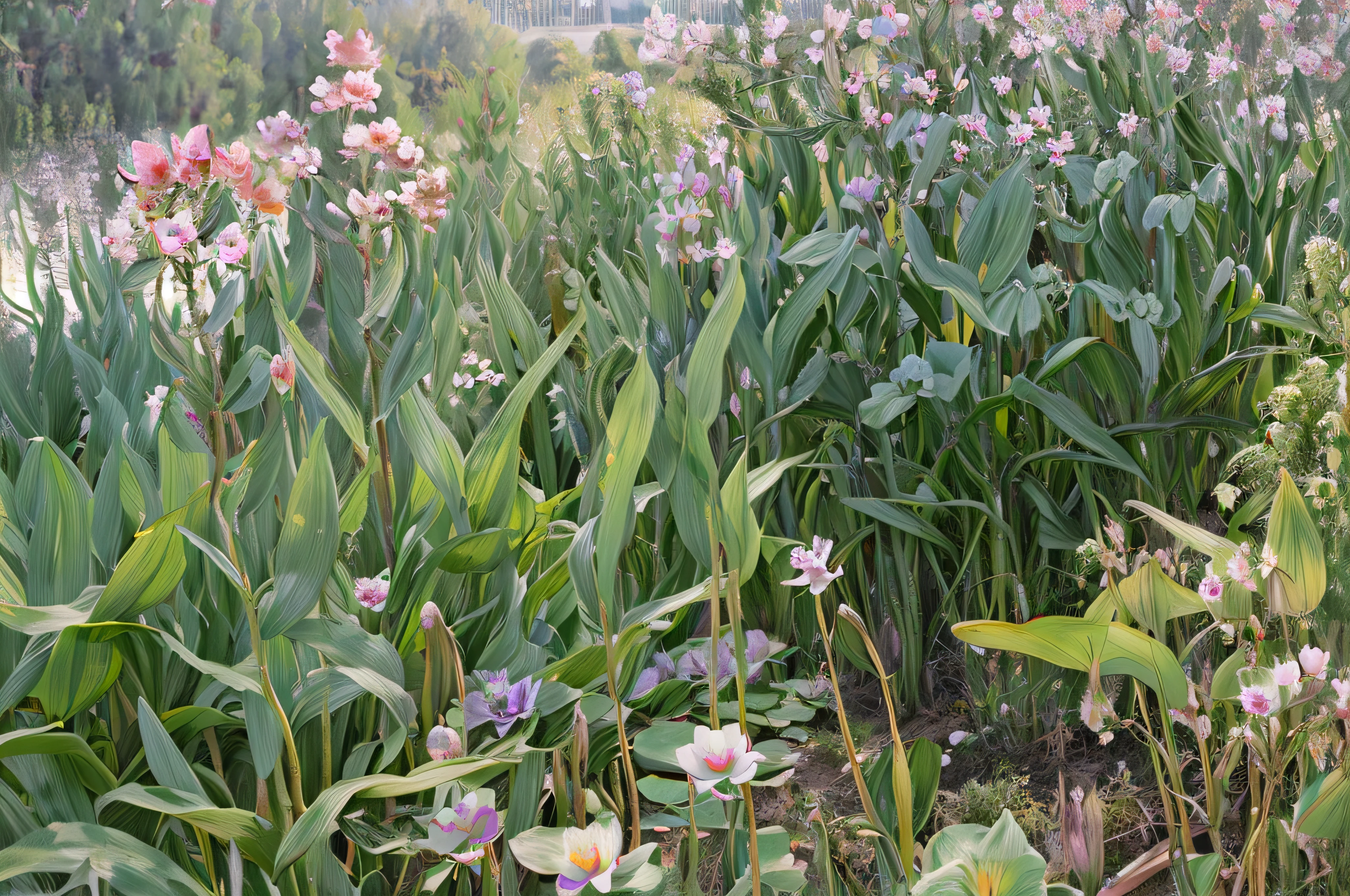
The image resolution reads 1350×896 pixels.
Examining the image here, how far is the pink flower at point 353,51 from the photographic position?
2.80 feet

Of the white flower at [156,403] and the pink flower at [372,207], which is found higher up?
the pink flower at [372,207]

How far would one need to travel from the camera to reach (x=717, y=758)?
1.97 feet


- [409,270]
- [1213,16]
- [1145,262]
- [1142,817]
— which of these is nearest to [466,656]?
[409,270]

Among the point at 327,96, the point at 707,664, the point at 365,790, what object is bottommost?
the point at 707,664

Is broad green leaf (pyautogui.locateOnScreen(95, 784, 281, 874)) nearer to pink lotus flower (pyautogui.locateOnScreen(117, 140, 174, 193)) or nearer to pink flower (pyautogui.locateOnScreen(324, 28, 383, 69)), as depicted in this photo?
pink lotus flower (pyautogui.locateOnScreen(117, 140, 174, 193))

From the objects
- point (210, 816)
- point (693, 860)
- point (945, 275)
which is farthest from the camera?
point (945, 275)

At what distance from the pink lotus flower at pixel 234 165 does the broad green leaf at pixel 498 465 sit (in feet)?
0.85

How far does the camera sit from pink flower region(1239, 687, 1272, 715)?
61 centimetres

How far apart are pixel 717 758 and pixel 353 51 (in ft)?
2.24

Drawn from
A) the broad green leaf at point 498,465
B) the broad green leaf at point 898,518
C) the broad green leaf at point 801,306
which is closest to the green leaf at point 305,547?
the broad green leaf at point 498,465

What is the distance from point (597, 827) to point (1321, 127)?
1.08 meters

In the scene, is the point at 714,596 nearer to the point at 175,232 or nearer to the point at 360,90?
the point at 175,232

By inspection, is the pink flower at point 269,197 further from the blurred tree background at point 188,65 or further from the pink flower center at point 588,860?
the pink flower center at point 588,860

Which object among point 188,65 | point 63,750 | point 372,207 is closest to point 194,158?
point 372,207
